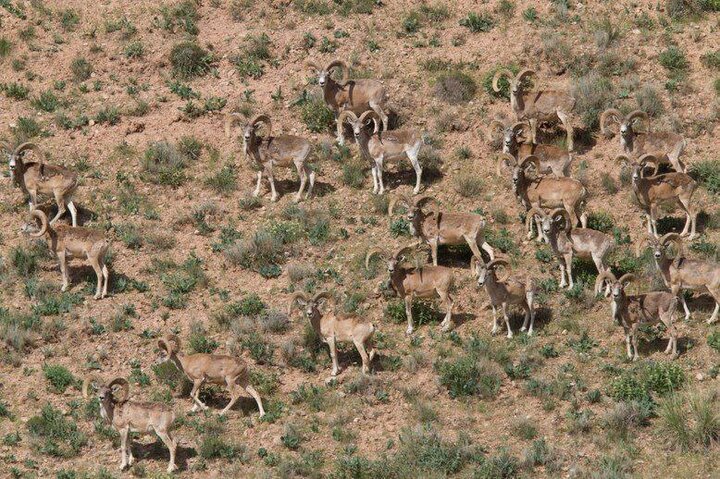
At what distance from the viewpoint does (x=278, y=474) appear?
2223cm

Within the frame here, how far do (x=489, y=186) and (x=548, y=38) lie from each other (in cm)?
585

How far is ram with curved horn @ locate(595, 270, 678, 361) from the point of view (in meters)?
24.7

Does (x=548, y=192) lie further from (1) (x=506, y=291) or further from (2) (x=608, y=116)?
(2) (x=608, y=116)

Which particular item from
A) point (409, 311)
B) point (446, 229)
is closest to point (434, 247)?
point (446, 229)

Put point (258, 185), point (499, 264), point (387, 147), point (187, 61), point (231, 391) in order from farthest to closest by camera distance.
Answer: point (187, 61)
point (258, 185)
point (387, 147)
point (499, 264)
point (231, 391)

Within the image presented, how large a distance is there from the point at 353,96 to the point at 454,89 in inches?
102

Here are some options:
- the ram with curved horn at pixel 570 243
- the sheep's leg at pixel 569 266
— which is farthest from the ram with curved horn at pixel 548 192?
the sheep's leg at pixel 569 266

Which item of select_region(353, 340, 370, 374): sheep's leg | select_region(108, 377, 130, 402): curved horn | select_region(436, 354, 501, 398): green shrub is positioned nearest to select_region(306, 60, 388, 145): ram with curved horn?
select_region(353, 340, 370, 374): sheep's leg

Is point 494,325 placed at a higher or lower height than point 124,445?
higher

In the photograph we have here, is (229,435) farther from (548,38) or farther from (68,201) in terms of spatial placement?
(548,38)

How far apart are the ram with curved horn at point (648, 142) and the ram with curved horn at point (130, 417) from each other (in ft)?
41.4

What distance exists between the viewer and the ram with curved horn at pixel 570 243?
2641cm

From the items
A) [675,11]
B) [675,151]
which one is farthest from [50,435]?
[675,11]

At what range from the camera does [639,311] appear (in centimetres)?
2492
